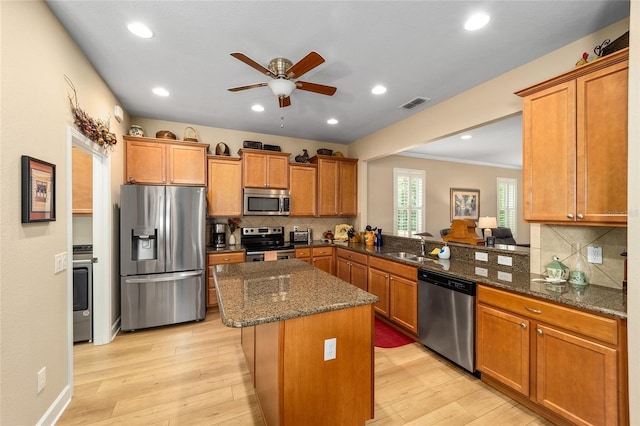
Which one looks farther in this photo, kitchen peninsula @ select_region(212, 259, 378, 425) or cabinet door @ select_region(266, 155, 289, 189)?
cabinet door @ select_region(266, 155, 289, 189)

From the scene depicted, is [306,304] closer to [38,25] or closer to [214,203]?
[38,25]

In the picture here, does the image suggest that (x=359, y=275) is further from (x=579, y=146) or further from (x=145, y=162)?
(x=145, y=162)

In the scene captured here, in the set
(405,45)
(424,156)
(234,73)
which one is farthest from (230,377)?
(424,156)

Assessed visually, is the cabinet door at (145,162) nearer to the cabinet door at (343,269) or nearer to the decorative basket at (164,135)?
the decorative basket at (164,135)

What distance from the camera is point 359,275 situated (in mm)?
3953

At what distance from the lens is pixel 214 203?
4141 mm

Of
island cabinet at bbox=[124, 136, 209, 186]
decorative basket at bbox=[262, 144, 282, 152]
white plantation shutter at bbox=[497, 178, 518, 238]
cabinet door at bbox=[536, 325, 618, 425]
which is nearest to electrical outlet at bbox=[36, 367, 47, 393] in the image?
island cabinet at bbox=[124, 136, 209, 186]

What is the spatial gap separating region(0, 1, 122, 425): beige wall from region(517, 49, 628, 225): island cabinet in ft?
11.3

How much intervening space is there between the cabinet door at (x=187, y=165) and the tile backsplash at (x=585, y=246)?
4.07 metres

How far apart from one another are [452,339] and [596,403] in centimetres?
98

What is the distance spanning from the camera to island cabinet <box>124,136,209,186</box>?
361cm

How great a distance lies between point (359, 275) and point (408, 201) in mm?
2926

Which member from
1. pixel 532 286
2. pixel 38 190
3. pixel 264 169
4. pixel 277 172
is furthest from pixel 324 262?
pixel 38 190

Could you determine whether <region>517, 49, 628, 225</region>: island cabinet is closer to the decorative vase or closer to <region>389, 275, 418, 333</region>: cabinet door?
the decorative vase
